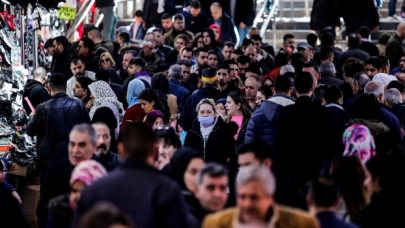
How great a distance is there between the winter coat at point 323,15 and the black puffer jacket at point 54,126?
10961mm

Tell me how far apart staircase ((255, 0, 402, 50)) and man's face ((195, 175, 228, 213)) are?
17.2 metres

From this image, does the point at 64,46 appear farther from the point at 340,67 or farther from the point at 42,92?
the point at 340,67

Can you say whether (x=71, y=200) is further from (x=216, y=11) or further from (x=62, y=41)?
(x=216, y=11)

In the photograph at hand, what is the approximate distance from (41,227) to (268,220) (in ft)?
11.0

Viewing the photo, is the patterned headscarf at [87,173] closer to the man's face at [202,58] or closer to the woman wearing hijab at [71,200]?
the woman wearing hijab at [71,200]

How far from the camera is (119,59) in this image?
19.6 meters

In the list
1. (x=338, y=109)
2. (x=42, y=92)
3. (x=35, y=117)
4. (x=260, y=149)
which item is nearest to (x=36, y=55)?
(x=42, y=92)

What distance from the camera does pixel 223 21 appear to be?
912 inches

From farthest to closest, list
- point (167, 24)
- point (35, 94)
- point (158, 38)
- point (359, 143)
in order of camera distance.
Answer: point (167, 24), point (158, 38), point (35, 94), point (359, 143)

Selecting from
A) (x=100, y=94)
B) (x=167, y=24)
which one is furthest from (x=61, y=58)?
(x=167, y=24)

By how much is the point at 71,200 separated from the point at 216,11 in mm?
15301

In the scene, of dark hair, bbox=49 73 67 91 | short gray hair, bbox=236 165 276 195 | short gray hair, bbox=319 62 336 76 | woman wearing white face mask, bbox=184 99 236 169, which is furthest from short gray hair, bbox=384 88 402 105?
short gray hair, bbox=236 165 276 195

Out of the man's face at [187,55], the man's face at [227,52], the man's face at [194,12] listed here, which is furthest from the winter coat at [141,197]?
the man's face at [194,12]

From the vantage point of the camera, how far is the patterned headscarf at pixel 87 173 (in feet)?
26.1
